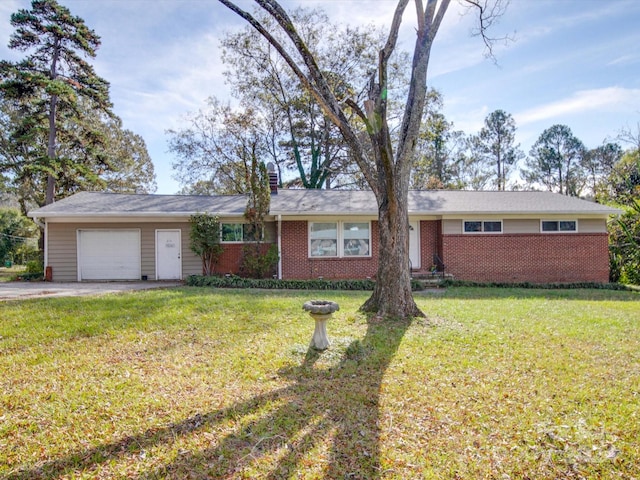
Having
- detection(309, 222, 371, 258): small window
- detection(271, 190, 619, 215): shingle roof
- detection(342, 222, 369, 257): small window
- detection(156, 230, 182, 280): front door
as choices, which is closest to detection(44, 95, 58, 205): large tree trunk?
detection(156, 230, 182, 280): front door

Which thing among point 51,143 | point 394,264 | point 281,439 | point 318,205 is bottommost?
point 281,439

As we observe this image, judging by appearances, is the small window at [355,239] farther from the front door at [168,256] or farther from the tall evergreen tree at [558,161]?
the tall evergreen tree at [558,161]

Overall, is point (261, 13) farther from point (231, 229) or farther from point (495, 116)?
point (495, 116)

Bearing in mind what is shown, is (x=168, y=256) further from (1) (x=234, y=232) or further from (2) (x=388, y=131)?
(2) (x=388, y=131)

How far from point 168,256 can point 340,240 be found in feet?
20.8

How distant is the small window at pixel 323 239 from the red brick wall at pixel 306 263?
0.20m

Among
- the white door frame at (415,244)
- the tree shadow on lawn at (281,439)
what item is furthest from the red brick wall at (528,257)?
the tree shadow on lawn at (281,439)

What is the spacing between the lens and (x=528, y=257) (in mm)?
14477

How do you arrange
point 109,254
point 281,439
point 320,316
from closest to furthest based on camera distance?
1. point 281,439
2. point 320,316
3. point 109,254

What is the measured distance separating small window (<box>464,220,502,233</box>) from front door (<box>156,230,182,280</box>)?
10686 mm

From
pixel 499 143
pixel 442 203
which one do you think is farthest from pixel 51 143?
pixel 499 143

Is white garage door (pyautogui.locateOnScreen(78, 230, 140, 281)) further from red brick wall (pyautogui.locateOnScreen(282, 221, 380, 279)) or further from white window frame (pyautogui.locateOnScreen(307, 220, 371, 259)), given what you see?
white window frame (pyautogui.locateOnScreen(307, 220, 371, 259))

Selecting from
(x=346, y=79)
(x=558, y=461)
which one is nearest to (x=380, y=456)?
(x=558, y=461)

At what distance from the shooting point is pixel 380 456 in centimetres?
294
